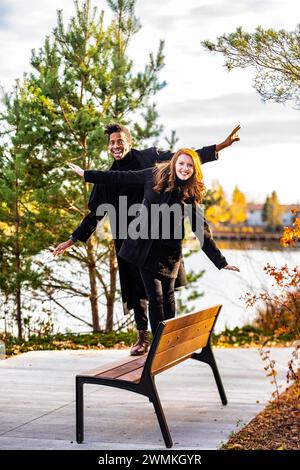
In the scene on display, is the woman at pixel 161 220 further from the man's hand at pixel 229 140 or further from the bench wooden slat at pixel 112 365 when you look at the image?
the man's hand at pixel 229 140

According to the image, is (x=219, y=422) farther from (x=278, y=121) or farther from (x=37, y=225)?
(x=278, y=121)

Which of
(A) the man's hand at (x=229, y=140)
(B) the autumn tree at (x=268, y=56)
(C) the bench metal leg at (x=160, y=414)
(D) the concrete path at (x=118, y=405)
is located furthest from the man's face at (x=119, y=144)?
(C) the bench metal leg at (x=160, y=414)

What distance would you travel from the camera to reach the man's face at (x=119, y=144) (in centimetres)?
522

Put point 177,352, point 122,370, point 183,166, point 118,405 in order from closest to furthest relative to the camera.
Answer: point 122,370 → point 177,352 → point 183,166 → point 118,405

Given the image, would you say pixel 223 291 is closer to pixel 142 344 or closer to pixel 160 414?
pixel 142 344

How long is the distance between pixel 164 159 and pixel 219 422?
180cm

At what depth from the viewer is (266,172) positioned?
2217 centimetres

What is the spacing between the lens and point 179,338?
430 cm

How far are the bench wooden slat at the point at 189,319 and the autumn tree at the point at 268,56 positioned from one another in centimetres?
146

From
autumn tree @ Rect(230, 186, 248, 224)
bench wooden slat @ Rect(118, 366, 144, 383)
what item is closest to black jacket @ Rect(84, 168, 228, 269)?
bench wooden slat @ Rect(118, 366, 144, 383)

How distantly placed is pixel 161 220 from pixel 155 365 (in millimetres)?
1048

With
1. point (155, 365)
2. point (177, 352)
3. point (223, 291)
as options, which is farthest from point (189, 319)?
point (223, 291)

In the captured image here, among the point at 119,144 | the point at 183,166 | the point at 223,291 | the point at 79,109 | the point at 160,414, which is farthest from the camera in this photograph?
the point at 223,291

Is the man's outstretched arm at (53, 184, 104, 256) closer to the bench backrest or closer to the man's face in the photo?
the man's face
